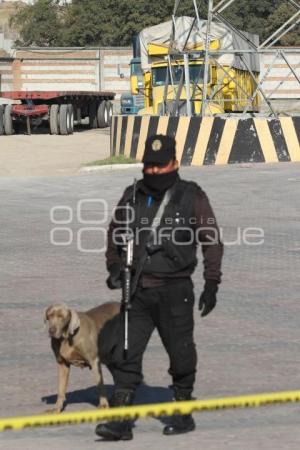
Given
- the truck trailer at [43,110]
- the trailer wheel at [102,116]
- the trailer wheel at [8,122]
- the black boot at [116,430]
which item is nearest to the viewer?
the black boot at [116,430]

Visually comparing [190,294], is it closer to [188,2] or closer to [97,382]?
[97,382]

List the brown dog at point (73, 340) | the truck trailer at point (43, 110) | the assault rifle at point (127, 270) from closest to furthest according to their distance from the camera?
the assault rifle at point (127, 270) → the brown dog at point (73, 340) → the truck trailer at point (43, 110)

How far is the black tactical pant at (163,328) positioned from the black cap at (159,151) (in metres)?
0.66

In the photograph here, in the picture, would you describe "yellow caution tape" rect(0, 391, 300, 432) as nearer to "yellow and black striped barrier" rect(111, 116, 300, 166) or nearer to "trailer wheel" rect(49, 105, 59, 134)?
"yellow and black striped barrier" rect(111, 116, 300, 166)

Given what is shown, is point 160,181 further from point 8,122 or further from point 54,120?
point 54,120

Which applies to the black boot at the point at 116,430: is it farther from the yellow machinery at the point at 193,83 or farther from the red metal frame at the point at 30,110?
the red metal frame at the point at 30,110

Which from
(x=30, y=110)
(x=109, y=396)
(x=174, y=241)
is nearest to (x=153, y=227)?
(x=174, y=241)

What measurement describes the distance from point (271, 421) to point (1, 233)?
28.6 ft

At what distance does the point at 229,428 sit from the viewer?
6.36m

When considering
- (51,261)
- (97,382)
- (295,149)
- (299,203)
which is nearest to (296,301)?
(51,261)

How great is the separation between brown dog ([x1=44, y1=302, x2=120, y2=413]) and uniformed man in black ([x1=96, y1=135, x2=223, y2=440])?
33cm

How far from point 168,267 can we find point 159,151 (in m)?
0.61

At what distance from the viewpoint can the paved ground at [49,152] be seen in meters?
24.8

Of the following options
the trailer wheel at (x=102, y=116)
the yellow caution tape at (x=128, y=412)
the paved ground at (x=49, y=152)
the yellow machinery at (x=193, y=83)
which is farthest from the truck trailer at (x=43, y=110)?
the yellow caution tape at (x=128, y=412)
